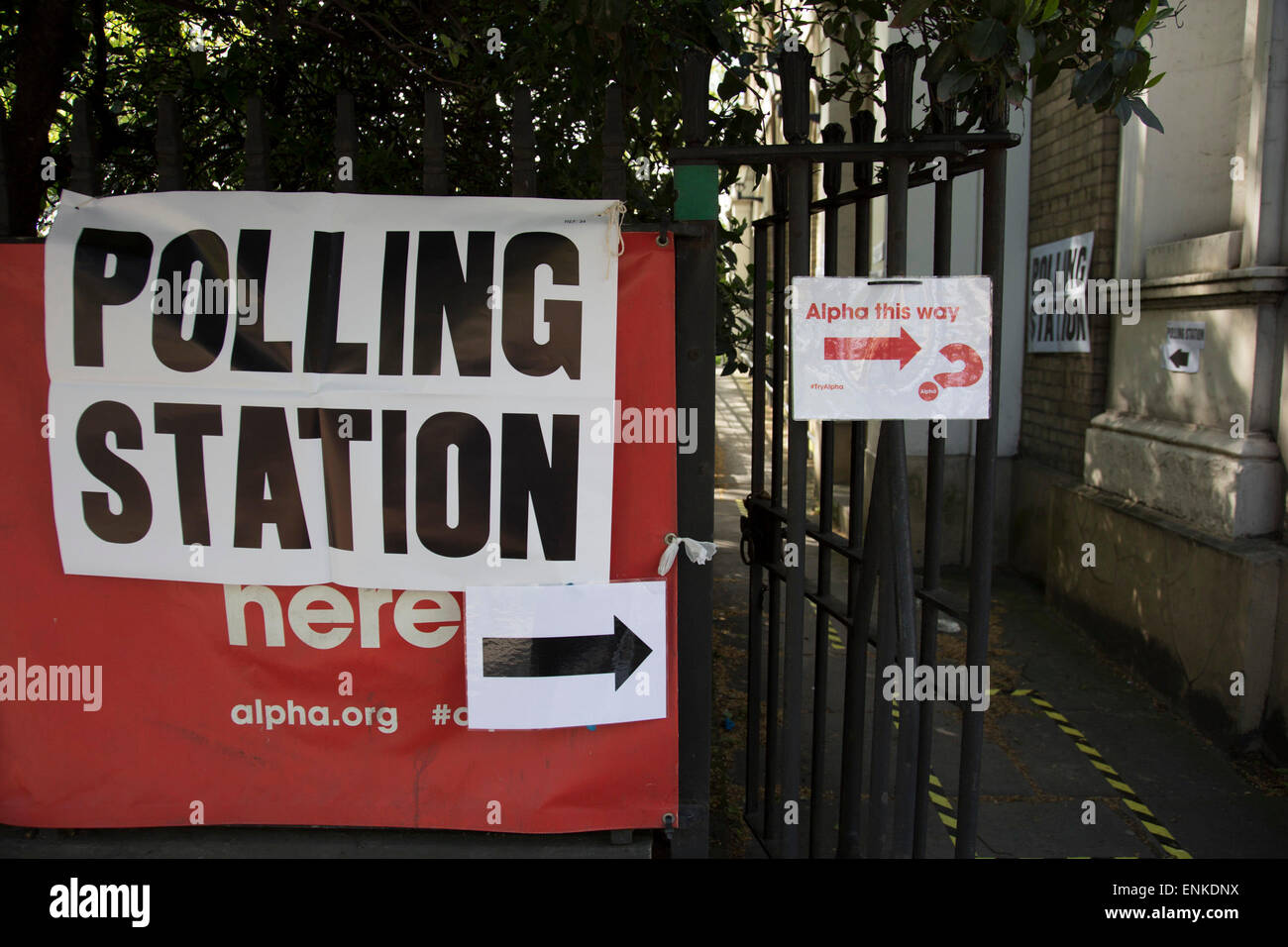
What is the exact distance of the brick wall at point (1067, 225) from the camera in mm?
6867

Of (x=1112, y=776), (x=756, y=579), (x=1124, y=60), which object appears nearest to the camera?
(x=1124, y=60)

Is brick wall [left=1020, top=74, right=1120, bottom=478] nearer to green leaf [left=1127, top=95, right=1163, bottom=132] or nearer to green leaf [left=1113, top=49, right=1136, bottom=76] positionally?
green leaf [left=1127, top=95, right=1163, bottom=132]

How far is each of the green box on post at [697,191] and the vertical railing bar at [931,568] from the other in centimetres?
65

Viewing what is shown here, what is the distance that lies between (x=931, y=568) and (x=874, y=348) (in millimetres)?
748

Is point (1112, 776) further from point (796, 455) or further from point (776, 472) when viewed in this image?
point (796, 455)

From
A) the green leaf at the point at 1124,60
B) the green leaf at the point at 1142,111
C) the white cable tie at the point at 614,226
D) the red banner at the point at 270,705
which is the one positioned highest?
the green leaf at the point at 1124,60

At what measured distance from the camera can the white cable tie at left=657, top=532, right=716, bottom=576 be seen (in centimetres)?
277

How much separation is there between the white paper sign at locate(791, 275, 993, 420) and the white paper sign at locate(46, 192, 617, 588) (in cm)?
56

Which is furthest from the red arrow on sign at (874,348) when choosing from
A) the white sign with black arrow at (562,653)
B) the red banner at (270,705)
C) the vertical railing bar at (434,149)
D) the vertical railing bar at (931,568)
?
the vertical railing bar at (434,149)

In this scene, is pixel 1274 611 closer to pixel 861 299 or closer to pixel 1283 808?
pixel 1283 808

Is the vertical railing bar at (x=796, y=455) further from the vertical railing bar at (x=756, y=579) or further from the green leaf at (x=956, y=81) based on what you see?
the vertical railing bar at (x=756, y=579)

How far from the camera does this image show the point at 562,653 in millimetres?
2748


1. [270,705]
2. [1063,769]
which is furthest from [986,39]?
[1063,769]

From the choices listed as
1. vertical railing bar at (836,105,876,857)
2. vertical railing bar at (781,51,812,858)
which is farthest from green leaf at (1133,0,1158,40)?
vertical railing bar at (781,51,812,858)
